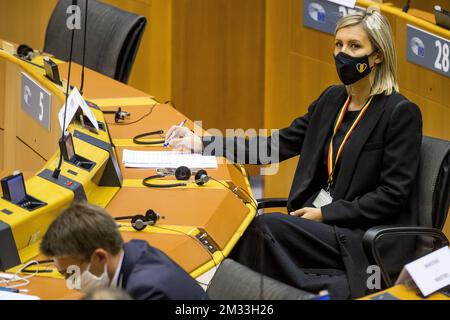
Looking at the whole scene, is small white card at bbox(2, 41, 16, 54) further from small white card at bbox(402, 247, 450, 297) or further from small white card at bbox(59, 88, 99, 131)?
small white card at bbox(402, 247, 450, 297)

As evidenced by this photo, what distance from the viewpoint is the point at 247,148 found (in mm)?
4113

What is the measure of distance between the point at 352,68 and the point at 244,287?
4.33 feet

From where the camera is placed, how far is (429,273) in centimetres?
268

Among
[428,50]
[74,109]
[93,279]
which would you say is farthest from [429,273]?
[428,50]

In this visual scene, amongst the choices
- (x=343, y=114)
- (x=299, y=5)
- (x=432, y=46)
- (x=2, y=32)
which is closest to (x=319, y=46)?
(x=299, y=5)

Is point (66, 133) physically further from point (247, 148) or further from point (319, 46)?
point (319, 46)

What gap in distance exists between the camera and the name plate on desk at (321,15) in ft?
18.2

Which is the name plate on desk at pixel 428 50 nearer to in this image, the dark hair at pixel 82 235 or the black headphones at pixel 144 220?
the black headphones at pixel 144 220

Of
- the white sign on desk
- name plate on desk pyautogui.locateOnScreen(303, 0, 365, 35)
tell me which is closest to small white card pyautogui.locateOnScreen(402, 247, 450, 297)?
the white sign on desk

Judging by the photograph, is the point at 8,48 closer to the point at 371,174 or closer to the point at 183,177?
the point at 183,177

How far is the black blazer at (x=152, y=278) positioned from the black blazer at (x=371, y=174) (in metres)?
1.05

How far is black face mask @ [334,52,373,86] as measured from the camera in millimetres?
3697

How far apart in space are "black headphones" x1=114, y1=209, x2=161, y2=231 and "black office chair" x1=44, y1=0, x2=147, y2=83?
201cm

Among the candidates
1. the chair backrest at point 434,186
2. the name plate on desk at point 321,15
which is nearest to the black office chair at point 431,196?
the chair backrest at point 434,186
